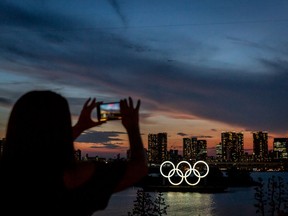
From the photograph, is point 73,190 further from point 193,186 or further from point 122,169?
point 193,186

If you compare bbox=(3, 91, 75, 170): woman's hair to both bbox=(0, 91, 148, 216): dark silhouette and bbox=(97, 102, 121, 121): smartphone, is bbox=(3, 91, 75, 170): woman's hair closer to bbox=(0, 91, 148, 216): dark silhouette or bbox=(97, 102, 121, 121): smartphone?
bbox=(0, 91, 148, 216): dark silhouette

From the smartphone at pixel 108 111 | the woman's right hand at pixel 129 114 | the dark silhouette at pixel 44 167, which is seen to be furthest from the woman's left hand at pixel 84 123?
the dark silhouette at pixel 44 167

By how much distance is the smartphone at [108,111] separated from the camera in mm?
2555

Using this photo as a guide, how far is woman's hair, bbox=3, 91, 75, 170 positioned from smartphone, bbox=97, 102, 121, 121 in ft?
2.13

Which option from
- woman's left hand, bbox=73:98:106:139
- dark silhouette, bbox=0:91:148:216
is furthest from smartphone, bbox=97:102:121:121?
dark silhouette, bbox=0:91:148:216

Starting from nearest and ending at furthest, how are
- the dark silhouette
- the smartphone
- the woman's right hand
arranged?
1. the dark silhouette
2. the woman's right hand
3. the smartphone

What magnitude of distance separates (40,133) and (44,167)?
0.49ft

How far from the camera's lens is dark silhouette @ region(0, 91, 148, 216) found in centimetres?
186

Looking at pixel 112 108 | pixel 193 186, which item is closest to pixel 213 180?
pixel 193 186

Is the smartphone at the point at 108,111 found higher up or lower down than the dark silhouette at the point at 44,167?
higher up

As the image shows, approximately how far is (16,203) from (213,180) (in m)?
102

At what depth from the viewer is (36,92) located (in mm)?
1957

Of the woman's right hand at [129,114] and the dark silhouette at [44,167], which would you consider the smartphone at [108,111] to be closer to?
the woman's right hand at [129,114]

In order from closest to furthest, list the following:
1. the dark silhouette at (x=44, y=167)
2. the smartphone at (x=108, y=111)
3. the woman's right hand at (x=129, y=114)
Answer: the dark silhouette at (x=44, y=167) → the woman's right hand at (x=129, y=114) → the smartphone at (x=108, y=111)
